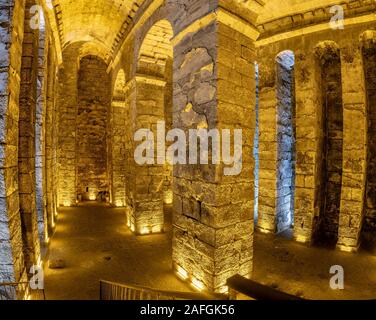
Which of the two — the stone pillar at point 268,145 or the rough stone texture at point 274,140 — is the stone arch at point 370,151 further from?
the stone pillar at point 268,145

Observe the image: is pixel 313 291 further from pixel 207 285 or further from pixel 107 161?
pixel 107 161

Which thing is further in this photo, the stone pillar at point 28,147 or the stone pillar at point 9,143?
the stone pillar at point 28,147

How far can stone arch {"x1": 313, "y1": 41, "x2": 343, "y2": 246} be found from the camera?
5.76 meters

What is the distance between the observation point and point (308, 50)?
5.56 meters

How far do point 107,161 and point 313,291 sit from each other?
29.1 ft

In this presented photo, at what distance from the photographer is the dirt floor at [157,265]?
11.9 ft

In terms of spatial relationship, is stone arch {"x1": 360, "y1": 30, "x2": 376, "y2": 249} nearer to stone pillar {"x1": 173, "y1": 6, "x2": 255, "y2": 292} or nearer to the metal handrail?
stone pillar {"x1": 173, "y1": 6, "x2": 255, "y2": 292}

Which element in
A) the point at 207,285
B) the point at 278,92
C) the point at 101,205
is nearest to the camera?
the point at 207,285

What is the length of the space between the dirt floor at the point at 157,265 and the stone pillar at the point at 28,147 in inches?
26.5

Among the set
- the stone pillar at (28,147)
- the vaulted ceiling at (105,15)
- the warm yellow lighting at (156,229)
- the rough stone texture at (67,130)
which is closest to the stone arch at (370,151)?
the vaulted ceiling at (105,15)

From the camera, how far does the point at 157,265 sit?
426 cm

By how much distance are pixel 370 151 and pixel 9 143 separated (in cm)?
678

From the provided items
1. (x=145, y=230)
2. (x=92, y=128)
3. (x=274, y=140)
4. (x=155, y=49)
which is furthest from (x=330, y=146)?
(x=92, y=128)
